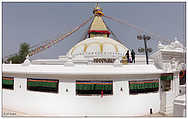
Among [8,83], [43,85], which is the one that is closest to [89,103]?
[43,85]

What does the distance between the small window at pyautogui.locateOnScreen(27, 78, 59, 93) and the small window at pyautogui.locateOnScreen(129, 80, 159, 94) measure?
211 inches

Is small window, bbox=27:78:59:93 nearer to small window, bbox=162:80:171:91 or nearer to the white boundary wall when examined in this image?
the white boundary wall

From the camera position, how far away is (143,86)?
990 cm

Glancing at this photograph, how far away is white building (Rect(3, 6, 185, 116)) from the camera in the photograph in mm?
9438

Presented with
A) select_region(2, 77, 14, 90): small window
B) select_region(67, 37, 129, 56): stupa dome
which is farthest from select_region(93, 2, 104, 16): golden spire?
select_region(2, 77, 14, 90): small window

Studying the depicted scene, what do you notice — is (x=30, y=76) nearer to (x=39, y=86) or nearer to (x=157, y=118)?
(x=39, y=86)

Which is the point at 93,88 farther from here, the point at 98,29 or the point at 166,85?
the point at 98,29

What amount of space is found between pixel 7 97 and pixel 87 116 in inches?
286

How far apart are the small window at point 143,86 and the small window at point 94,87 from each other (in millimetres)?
1551

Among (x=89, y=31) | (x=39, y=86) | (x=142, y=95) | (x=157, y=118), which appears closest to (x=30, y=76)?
(x=39, y=86)

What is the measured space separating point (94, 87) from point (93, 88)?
0.31 ft

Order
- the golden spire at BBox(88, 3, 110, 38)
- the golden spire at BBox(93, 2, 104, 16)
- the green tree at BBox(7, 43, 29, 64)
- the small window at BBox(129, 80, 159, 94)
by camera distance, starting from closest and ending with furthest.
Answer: the small window at BBox(129, 80, 159, 94), the golden spire at BBox(88, 3, 110, 38), the golden spire at BBox(93, 2, 104, 16), the green tree at BBox(7, 43, 29, 64)

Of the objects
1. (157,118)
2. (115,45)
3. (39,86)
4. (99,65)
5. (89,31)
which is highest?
(89,31)

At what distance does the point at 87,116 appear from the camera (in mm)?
9617
